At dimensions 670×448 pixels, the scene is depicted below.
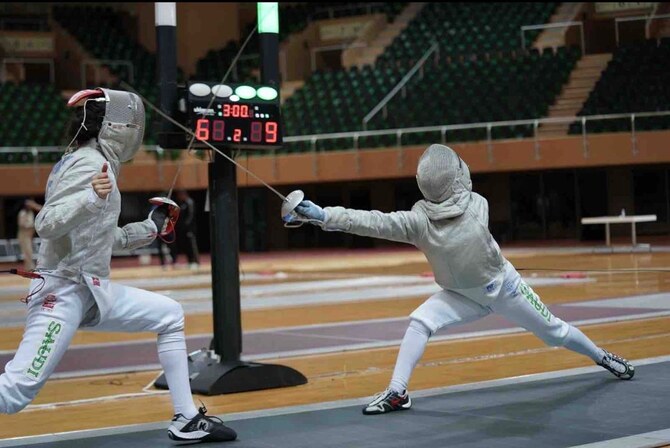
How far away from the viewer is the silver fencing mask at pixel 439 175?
5055 mm

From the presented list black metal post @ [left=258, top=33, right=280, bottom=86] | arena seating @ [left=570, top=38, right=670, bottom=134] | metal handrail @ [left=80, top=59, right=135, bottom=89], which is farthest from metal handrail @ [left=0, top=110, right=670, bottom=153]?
black metal post @ [left=258, top=33, right=280, bottom=86]

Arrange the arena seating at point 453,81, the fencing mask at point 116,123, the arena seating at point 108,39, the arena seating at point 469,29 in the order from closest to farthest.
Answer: the fencing mask at point 116,123, the arena seating at point 453,81, the arena seating at point 469,29, the arena seating at point 108,39

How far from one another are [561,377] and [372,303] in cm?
546

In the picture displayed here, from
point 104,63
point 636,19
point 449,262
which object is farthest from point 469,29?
point 449,262

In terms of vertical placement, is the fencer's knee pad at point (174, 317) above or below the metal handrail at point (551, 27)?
below

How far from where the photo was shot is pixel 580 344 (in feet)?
17.7

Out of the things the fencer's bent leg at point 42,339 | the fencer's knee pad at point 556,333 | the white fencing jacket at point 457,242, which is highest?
the white fencing jacket at point 457,242

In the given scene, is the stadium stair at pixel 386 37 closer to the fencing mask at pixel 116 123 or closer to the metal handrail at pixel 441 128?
the metal handrail at pixel 441 128

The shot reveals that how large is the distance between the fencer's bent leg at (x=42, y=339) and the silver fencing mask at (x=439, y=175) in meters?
1.77

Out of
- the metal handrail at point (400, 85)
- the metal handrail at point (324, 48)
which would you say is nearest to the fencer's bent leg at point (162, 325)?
the metal handrail at point (400, 85)

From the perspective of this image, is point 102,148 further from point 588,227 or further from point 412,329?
point 588,227

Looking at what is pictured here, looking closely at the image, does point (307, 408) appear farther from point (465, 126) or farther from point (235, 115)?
point (465, 126)

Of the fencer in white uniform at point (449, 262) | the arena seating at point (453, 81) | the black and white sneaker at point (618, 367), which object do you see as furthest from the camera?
the arena seating at point (453, 81)

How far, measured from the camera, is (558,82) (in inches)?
904
